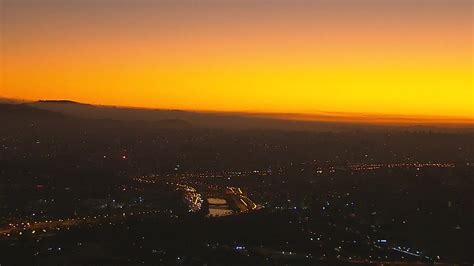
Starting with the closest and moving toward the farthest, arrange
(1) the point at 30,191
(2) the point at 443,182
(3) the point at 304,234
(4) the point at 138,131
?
(3) the point at 304,234 < (1) the point at 30,191 < (2) the point at 443,182 < (4) the point at 138,131

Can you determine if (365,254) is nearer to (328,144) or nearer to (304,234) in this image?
(304,234)

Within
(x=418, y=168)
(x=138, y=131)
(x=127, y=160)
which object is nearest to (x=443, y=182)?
(x=418, y=168)

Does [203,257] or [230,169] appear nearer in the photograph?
[203,257]

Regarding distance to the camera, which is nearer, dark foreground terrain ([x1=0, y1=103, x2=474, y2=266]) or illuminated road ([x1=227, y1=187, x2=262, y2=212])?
dark foreground terrain ([x1=0, y1=103, x2=474, y2=266])

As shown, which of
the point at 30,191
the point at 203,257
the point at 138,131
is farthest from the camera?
the point at 138,131

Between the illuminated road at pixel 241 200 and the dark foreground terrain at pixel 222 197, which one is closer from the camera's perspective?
the dark foreground terrain at pixel 222 197

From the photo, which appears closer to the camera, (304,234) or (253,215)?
(304,234)

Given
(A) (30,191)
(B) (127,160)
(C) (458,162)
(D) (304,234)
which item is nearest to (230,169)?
(B) (127,160)

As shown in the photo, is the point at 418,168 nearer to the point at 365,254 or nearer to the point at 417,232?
the point at 417,232

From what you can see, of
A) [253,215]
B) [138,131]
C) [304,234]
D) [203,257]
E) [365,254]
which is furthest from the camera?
[138,131]
